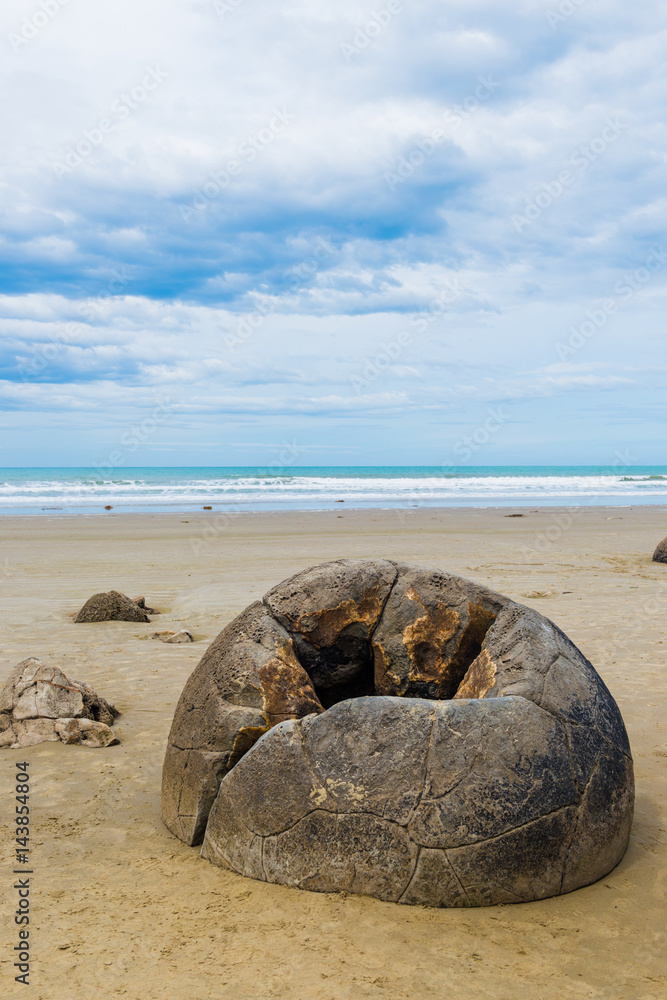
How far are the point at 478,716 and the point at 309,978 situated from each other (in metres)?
1.21

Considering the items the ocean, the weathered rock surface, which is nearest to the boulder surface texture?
the weathered rock surface

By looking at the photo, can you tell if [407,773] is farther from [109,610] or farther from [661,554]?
[661,554]

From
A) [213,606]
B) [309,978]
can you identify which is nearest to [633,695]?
[309,978]

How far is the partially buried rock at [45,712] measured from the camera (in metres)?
5.23

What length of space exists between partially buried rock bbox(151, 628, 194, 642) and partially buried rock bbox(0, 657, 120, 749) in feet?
8.56

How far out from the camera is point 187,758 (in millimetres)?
3812

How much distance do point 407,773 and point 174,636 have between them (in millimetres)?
5470

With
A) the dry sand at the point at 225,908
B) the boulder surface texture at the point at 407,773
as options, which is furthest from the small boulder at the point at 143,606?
the boulder surface texture at the point at 407,773

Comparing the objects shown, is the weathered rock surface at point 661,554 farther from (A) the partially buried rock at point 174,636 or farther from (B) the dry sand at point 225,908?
(A) the partially buried rock at point 174,636

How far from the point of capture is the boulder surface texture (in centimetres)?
A: 311

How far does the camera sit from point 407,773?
3.14 m

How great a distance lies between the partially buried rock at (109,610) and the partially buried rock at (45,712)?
3586 mm

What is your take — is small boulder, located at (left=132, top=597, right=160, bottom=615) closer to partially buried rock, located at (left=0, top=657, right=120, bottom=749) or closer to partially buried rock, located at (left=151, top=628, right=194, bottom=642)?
partially buried rock, located at (left=151, top=628, right=194, bottom=642)

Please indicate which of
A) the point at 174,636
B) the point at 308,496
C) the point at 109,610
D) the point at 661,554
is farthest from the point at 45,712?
the point at 308,496
